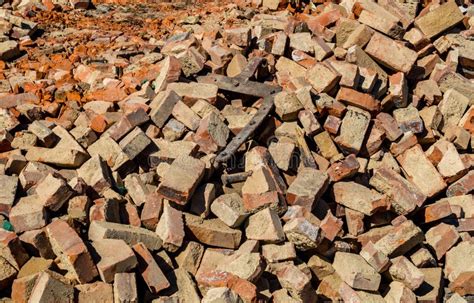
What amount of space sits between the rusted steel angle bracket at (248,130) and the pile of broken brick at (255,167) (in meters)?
0.02

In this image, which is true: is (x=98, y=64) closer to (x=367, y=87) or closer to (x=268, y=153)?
(x=268, y=153)

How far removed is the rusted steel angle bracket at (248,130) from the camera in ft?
14.9

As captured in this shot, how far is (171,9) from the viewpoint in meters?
9.30

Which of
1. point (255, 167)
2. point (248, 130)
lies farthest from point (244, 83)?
point (255, 167)

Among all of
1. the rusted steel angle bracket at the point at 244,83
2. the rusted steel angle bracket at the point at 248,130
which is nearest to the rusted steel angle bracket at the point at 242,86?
the rusted steel angle bracket at the point at 244,83

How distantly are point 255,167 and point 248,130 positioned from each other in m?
0.47

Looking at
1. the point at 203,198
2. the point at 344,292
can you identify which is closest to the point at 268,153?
the point at 203,198

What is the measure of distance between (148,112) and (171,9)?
496 cm

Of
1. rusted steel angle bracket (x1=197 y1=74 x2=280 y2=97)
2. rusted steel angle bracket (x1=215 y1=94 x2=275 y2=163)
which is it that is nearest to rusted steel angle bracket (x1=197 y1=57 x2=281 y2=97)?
rusted steel angle bracket (x1=197 y1=74 x2=280 y2=97)

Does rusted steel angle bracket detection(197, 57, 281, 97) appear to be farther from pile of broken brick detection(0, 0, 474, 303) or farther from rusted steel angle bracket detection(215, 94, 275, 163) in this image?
rusted steel angle bracket detection(215, 94, 275, 163)

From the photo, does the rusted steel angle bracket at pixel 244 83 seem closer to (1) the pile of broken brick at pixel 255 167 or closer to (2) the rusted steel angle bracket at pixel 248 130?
(1) the pile of broken brick at pixel 255 167

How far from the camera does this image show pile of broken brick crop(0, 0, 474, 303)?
372 centimetres

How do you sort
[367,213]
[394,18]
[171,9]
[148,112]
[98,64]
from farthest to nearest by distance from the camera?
1. [171,9]
2. [98,64]
3. [394,18]
4. [148,112]
5. [367,213]

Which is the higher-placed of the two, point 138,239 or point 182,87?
point 182,87
